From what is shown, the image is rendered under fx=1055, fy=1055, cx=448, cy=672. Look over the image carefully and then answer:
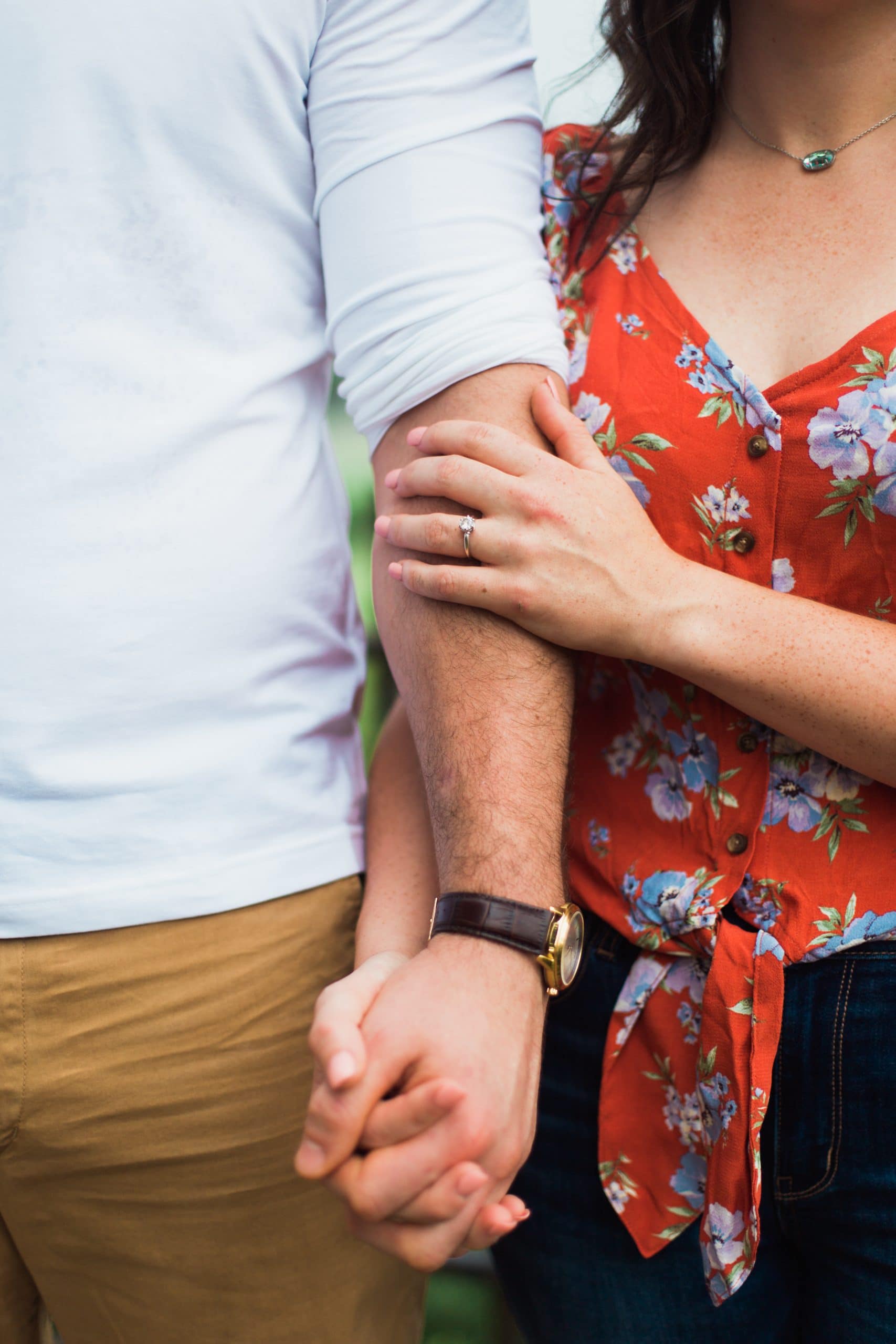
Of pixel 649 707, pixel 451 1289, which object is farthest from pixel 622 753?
pixel 451 1289

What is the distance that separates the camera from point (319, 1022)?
0.73 metres

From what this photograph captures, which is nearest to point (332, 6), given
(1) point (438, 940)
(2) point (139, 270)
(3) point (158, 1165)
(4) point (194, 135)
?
(4) point (194, 135)

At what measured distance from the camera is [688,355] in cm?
97

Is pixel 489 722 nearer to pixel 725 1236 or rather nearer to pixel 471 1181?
pixel 471 1181

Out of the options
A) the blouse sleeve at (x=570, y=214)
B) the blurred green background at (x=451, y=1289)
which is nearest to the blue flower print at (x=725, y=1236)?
the blouse sleeve at (x=570, y=214)

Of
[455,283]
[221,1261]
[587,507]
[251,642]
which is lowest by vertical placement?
[221,1261]

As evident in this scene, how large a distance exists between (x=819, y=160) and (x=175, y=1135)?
3.51 ft

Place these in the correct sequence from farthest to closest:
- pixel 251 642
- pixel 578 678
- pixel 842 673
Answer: pixel 578 678 < pixel 251 642 < pixel 842 673

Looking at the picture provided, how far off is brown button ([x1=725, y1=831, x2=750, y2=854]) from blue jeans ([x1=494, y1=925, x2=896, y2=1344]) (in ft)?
0.38

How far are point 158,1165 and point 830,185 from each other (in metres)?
1.08

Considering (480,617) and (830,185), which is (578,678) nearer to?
(480,617)

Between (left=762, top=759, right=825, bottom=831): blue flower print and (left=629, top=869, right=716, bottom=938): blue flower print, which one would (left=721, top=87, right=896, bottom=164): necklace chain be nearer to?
(left=762, top=759, right=825, bottom=831): blue flower print

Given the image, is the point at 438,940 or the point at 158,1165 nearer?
the point at 438,940

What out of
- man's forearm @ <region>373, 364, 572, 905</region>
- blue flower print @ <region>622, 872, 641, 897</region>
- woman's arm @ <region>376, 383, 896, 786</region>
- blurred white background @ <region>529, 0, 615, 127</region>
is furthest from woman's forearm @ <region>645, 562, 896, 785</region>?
blurred white background @ <region>529, 0, 615, 127</region>
